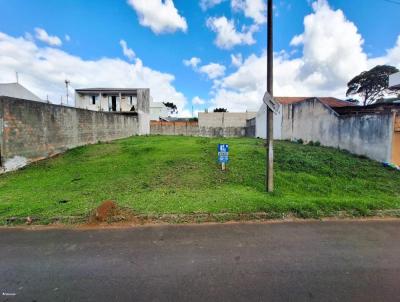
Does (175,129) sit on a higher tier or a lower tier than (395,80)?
lower

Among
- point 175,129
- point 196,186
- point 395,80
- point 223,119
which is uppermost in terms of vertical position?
point 395,80

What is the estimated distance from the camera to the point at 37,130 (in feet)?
31.6

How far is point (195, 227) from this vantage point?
4070 mm

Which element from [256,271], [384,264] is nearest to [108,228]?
[256,271]

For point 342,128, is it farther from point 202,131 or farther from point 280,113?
point 202,131

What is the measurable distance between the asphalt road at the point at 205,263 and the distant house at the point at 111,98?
2712 centimetres

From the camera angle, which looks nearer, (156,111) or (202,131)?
(202,131)

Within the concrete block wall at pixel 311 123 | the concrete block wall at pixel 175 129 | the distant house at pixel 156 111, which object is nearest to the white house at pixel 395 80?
the concrete block wall at pixel 311 123

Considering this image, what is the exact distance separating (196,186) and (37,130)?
7.97 metres

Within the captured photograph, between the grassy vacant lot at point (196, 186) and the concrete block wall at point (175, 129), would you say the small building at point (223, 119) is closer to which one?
the concrete block wall at point (175, 129)

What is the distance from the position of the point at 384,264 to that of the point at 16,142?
11.2 metres

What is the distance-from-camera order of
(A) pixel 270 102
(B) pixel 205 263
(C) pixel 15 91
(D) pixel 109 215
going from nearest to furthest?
(B) pixel 205 263
(D) pixel 109 215
(A) pixel 270 102
(C) pixel 15 91

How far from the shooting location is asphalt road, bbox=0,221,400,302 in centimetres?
240

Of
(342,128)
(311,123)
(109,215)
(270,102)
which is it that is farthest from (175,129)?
(109,215)
